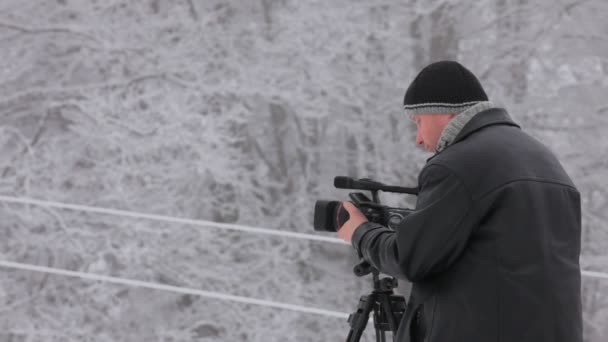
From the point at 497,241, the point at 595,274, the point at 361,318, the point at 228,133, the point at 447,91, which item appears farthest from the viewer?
the point at 228,133

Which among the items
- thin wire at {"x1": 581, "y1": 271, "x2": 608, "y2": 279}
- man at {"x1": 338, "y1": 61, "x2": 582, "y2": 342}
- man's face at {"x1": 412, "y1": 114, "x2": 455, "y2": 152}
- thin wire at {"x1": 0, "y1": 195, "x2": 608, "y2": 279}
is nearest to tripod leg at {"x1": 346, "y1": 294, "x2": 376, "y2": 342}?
man at {"x1": 338, "y1": 61, "x2": 582, "y2": 342}

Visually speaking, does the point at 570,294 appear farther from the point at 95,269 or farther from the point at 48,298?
the point at 48,298

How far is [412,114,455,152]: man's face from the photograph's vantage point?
134 cm

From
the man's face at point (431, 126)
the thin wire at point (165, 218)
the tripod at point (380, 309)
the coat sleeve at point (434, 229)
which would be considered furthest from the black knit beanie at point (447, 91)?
the thin wire at point (165, 218)

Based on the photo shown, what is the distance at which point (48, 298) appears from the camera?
11.7 feet

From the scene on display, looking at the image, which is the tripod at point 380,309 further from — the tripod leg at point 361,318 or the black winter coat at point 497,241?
the black winter coat at point 497,241

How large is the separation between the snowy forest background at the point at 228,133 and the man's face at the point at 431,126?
1.79 meters

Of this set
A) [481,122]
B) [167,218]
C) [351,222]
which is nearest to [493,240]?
[481,122]

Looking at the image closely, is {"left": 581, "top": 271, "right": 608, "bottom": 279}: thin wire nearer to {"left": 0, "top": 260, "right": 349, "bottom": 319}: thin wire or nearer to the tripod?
{"left": 0, "top": 260, "right": 349, "bottom": 319}: thin wire

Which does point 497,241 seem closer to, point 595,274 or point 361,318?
point 361,318

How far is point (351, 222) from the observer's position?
1.48 meters

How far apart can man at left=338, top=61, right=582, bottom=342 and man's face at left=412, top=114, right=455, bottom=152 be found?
0.10 ft

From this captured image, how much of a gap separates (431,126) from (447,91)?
0.25ft

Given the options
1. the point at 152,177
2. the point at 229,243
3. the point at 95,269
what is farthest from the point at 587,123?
the point at 95,269
